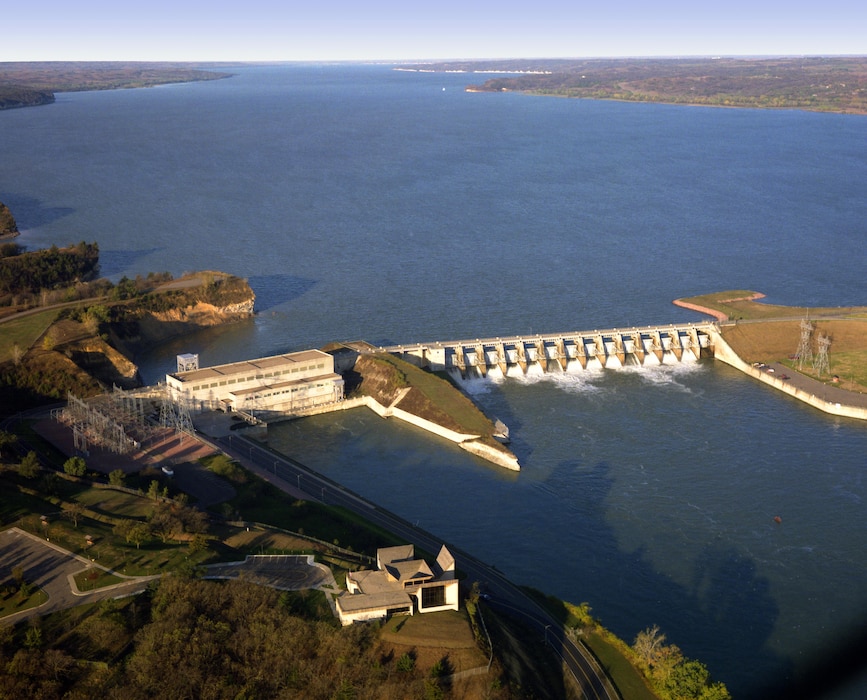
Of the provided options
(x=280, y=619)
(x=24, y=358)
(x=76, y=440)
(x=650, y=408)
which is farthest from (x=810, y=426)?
(x=24, y=358)

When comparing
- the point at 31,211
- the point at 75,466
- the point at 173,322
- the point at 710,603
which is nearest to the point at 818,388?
the point at 710,603

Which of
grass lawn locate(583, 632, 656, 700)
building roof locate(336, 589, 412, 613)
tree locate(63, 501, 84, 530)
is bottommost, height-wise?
grass lawn locate(583, 632, 656, 700)


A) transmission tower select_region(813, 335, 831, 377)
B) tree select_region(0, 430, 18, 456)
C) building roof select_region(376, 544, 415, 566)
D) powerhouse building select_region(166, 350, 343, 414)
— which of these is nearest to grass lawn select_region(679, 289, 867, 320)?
transmission tower select_region(813, 335, 831, 377)

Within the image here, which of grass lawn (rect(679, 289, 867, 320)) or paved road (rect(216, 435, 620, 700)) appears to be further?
grass lawn (rect(679, 289, 867, 320))

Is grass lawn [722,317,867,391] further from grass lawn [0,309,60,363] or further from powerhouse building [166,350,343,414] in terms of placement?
grass lawn [0,309,60,363]

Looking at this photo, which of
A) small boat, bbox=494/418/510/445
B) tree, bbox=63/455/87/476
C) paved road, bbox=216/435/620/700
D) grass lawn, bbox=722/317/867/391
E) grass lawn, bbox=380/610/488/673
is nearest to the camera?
grass lawn, bbox=380/610/488/673

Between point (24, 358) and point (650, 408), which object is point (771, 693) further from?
point (24, 358)
